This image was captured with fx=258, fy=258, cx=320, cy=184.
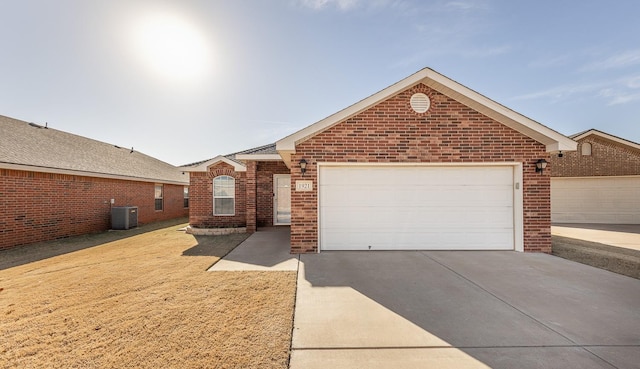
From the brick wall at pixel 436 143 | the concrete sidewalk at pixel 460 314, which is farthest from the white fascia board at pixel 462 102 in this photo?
the concrete sidewalk at pixel 460 314

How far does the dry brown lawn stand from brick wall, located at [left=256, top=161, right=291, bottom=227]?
5.69 m

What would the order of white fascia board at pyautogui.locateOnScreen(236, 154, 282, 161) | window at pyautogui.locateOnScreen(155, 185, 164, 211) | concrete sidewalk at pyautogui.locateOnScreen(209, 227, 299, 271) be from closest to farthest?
concrete sidewalk at pyautogui.locateOnScreen(209, 227, 299, 271), white fascia board at pyautogui.locateOnScreen(236, 154, 282, 161), window at pyautogui.locateOnScreen(155, 185, 164, 211)

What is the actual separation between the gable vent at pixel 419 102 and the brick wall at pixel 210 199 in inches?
298

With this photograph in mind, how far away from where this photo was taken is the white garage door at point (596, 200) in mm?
13391

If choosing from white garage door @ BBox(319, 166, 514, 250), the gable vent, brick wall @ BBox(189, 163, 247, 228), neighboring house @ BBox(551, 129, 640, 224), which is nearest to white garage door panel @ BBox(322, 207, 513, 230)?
white garage door @ BBox(319, 166, 514, 250)

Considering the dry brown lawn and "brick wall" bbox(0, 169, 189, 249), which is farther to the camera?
"brick wall" bbox(0, 169, 189, 249)

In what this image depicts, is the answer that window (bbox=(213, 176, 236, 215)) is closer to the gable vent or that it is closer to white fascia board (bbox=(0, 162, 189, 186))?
white fascia board (bbox=(0, 162, 189, 186))

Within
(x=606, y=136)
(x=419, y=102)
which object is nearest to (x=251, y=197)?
(x=419, y=102)

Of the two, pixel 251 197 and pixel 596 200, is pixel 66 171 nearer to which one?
pixel 251 197

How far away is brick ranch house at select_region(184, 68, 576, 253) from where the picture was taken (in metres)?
6.93

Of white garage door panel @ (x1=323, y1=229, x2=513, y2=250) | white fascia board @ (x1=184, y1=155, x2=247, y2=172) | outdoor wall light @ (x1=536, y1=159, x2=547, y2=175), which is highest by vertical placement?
white fascia board @ (x1=184, y1=155, x2=247, y2=172)

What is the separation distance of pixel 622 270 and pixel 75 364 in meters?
9.30

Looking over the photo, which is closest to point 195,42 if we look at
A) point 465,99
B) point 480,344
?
point 465,99

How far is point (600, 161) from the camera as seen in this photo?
1367cm
